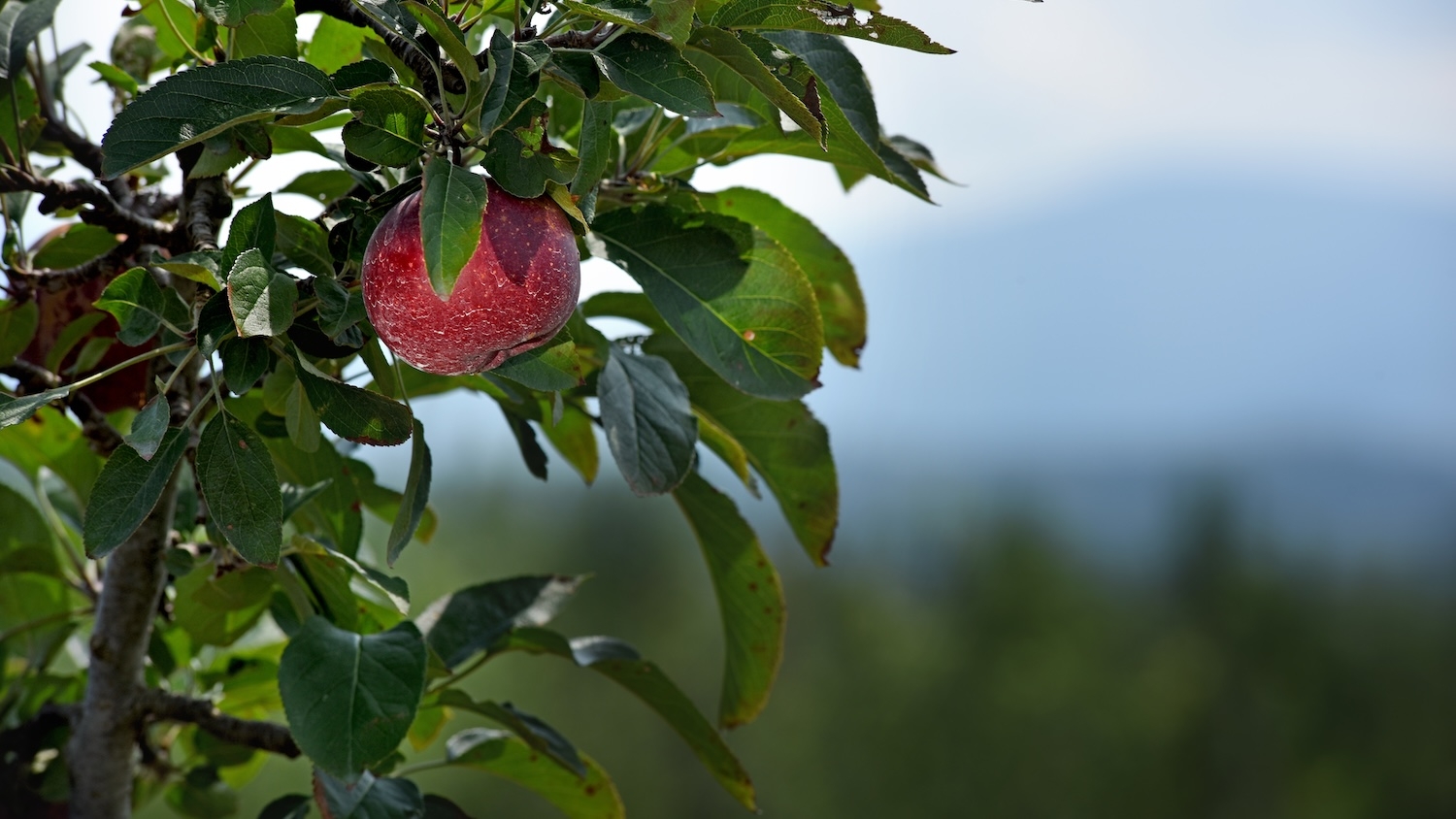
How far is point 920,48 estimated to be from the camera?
34 centimetres

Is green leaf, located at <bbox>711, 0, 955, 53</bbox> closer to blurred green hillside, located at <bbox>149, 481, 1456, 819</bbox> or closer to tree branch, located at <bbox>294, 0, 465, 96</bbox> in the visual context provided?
tree branch, located at <bbox>294, 0, 465, 96</bbox>

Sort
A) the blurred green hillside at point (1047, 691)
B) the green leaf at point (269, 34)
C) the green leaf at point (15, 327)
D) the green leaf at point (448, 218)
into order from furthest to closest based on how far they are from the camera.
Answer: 1. the blurred green hillside at point (1047, 691)
2. the green leaf at point (15, 327)
3. the green leaf at point (269, 34)
4. the green leaf at point (448, 218)

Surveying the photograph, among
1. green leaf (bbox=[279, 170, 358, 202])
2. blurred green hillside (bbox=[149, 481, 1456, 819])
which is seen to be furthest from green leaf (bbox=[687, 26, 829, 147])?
blurred green hillside (bbox=[149, 481, 1456, 819])

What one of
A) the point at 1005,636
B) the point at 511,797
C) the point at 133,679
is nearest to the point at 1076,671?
the point at 1005,636

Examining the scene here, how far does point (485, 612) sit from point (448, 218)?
33cm

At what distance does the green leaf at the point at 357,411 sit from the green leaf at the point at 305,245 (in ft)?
0.11

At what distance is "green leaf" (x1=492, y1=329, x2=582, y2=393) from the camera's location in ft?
1.13

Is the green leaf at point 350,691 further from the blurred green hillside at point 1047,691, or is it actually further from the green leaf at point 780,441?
the blurred green hillside at point 1047,691

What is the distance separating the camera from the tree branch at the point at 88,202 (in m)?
0.43

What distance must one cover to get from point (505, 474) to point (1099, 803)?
4.06m

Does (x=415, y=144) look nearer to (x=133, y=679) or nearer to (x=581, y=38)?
(x=581, y=38)

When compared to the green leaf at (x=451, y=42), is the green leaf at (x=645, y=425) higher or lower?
lower

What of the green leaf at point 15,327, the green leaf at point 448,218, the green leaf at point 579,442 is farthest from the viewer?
the green leaf at point 579,442

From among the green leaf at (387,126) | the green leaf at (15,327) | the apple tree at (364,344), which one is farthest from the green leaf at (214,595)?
the green leaf at (387,126)
